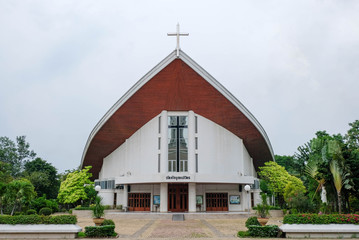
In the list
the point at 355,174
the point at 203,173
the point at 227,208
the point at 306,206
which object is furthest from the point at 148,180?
the point at 355,174

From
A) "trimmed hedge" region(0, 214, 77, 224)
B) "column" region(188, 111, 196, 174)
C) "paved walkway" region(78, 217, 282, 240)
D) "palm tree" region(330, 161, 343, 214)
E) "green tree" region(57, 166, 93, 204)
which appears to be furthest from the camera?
"green tree" region(57, 166, 93, 204)

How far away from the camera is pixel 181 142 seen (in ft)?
99.7

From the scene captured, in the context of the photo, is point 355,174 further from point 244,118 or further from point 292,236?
point 244,118

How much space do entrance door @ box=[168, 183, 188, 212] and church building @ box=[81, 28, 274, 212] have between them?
9cm

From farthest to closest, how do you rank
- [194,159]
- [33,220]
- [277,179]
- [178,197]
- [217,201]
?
[277,179], [217,201], [194,159], [178,197], [33,220]

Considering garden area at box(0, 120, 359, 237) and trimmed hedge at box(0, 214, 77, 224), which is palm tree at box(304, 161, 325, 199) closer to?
garden area at box(0, 120, 359, 237)

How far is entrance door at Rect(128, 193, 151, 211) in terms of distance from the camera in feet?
101

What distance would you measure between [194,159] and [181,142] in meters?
2.08

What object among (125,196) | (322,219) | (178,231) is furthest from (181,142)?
(322,219)

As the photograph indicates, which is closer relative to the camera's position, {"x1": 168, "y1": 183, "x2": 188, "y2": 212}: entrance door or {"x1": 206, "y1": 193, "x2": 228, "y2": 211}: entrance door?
{"x1": 168, "y1": 183, "x2": 188, "y2": 212}: entrance door

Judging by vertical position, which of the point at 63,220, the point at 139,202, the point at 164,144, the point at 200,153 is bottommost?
the point at 139,202

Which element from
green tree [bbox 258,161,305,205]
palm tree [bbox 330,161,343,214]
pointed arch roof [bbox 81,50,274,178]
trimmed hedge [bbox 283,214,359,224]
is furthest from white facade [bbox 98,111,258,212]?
trimmed hedge [bbox 283,214,359,224]

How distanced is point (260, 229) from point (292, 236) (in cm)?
136

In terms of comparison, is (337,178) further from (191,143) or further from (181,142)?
(181,142)
